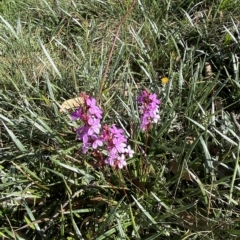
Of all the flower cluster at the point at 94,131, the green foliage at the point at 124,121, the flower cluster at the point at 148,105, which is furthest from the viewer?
the green foliage at the point at 124,121

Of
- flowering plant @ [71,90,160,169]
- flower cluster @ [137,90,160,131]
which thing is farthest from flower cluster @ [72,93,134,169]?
flower cluster @ [137,90,160,131]

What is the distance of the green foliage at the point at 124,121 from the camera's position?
76.1 inches

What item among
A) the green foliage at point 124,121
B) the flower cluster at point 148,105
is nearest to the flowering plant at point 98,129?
the flower cluster at point 148,105

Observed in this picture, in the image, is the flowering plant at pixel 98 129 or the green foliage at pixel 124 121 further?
the green foliage at pixel 124 121

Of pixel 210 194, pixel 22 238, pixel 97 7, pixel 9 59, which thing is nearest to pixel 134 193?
pixel 210 194

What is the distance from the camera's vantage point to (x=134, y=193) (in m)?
2.04

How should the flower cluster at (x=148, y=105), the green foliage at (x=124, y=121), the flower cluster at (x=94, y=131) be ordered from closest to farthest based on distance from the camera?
the flower cluster at (x=94, y=131), the flower cluster at (x=148, y=105), the green foliage at (x=124, y=121)

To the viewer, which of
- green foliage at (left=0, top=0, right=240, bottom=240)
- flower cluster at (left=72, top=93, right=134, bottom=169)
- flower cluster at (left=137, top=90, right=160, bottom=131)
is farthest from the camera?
green foliage at (left=0, top=0, right=240, bottom=240)

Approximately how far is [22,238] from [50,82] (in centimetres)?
84

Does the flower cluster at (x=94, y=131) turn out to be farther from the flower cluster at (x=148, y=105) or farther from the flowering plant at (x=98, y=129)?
the flower cluster at (x=148, y=105)

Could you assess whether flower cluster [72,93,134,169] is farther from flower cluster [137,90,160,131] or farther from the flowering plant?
flower cluster [137,90,160,131]

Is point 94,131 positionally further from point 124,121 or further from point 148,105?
point 124,121

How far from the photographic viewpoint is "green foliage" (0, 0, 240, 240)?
1933 millimetres

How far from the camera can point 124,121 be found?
2229mm
